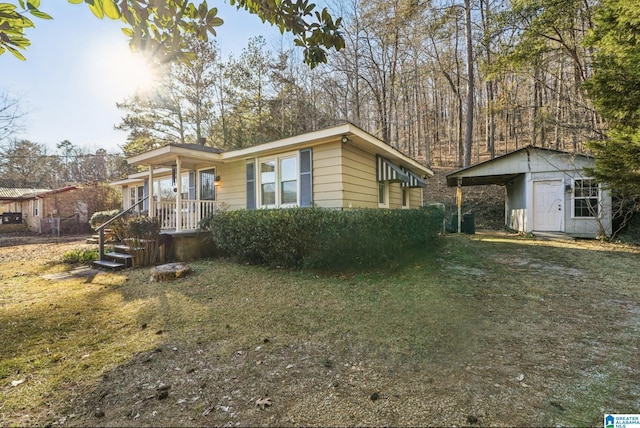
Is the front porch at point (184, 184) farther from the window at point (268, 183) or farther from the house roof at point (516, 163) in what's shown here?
the house roof at point (516, 163)

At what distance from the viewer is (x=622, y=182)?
6773 mm

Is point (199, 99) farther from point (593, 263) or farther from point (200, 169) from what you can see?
point (593, 263)

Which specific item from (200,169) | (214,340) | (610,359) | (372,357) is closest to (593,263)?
(610,359)

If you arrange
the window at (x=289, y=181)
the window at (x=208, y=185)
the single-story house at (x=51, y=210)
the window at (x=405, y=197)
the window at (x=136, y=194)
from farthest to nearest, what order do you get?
Result: the single-story house at (x=51, y=210), the window at (x=136, y=194), the window at (x=405, y=197), the window at (x=208, y=185), the window at (x=289, y=181)

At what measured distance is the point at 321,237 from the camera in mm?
5469

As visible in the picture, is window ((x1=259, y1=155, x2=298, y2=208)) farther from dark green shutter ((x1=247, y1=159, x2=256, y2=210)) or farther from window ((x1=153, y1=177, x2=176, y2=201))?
window ((x1=153, y1=177, x2=176, y2=201))

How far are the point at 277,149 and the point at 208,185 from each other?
361 centimetres

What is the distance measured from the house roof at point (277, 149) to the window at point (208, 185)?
618mm

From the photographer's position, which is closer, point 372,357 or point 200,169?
point 372,357

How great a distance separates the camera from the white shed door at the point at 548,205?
10.4m

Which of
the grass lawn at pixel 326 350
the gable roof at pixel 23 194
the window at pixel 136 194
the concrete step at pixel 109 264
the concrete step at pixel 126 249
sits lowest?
the grass lawn at pixel 326 350

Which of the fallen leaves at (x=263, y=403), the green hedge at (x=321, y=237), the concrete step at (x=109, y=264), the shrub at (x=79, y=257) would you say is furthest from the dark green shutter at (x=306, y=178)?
the shrub at (x=79, y=257)

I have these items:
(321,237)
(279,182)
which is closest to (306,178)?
(279,182)

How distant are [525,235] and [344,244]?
935 cm
